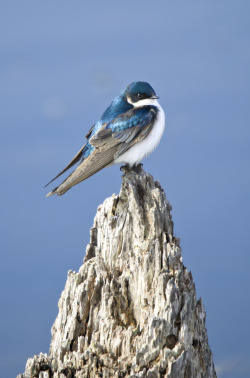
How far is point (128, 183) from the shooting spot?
25.2ft

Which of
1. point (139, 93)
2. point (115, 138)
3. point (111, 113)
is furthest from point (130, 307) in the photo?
point (139, 93)

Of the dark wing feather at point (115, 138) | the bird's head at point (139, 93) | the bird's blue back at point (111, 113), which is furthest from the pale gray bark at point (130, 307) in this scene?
the bird's head at point (139, 93)

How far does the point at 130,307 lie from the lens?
22.6ft

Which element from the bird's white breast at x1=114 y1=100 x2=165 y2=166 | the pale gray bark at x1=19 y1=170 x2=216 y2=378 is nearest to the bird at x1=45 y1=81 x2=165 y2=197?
the bird's white breast at x1=114 y1=100 x2=165 y2=166

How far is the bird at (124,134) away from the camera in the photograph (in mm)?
8891

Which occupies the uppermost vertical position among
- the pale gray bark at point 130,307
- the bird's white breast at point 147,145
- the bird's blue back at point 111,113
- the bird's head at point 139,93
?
the bird's head at point 139,93

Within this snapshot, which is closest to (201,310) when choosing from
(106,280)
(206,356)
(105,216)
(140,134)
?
(206,356)

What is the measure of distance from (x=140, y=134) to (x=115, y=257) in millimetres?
2463

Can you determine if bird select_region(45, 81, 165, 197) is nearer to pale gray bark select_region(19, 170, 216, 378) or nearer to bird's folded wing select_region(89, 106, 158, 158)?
bird's folded wing select_region(89, 106, 158, 158)

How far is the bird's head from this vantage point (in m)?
9.48

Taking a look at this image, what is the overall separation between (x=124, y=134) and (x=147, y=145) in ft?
1.23

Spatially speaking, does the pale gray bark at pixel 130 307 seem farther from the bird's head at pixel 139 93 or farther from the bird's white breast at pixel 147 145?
the bird's head at pixel 139 93

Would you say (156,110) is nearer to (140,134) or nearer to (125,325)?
(140,134)

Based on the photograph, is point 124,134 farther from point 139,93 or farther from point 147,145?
point 139,93
